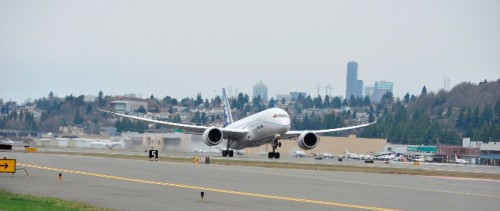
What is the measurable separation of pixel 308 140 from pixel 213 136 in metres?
9.39

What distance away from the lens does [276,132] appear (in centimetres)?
8938

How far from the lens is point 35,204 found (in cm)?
3142

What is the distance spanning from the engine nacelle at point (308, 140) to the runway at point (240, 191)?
4108 cm

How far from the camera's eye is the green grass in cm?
3033

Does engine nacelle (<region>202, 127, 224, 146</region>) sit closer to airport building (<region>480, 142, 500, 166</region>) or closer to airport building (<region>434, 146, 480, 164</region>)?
airport building (<region>480, 142, 500, 166</region>)

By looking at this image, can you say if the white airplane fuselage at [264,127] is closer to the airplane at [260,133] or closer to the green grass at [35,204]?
the airplane at [260,133]

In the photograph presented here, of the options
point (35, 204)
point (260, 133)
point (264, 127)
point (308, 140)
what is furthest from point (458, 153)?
point (35, 204)

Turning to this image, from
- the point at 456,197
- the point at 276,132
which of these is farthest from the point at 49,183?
the point at 276,132

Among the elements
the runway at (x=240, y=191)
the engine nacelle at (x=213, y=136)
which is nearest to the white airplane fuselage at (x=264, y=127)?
the engine nacelle at (x=213, y=136)

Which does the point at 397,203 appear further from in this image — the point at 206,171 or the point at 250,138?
the point at 250,138

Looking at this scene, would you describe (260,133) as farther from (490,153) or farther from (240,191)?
(490,153)

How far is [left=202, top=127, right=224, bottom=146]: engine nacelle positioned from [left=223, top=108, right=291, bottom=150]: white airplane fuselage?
280 centimetres

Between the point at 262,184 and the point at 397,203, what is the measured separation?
10260 mm

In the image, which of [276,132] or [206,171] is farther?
[276,132]
